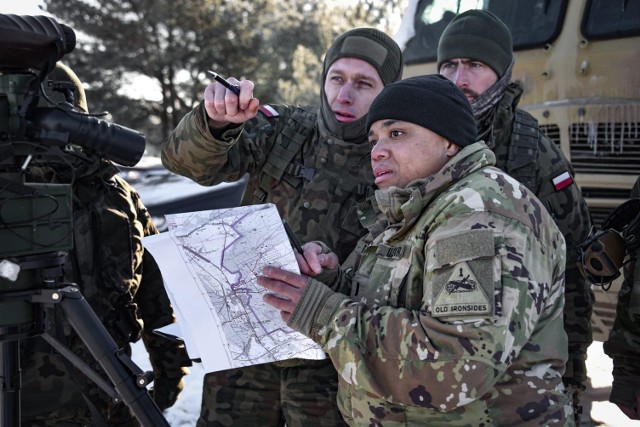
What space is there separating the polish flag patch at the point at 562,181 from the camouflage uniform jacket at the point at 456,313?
118cm

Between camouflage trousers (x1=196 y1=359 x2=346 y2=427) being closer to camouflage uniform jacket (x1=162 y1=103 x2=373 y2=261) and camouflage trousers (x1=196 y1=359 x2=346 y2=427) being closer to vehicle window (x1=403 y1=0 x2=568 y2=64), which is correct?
camouflage uniform jacket (x1=162 y1=103 x2=373 y2=261)

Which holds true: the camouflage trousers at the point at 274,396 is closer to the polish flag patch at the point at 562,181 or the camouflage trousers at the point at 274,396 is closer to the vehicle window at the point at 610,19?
the polish flag patch at the point at 562,181

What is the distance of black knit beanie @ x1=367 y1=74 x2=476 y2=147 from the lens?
175 centimetres

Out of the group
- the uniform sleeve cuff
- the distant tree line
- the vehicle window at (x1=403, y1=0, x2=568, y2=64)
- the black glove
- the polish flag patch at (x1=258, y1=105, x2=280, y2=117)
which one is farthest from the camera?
the distant tree line

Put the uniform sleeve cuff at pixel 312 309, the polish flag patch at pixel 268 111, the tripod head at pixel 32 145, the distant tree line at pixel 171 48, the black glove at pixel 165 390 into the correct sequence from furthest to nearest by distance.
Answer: the distant tree line at pixel 171 48 → the black glove at pixel 165 390 → the polish flag patch at pixel 268 111 → the tripod head at pixel 32 145 → the uniform sleeve cuff at pixel 312 309

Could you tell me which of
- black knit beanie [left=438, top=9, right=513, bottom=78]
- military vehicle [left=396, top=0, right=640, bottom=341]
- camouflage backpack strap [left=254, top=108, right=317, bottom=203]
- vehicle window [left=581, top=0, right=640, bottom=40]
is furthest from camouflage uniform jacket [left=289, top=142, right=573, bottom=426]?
vehicle window [left=581, top=0, right=640, bottom=40]

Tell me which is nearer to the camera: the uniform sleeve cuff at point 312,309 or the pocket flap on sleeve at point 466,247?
the pocket flap on sleeve at point 466,247

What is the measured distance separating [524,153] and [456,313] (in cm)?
155

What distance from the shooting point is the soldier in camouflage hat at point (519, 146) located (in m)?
2.82

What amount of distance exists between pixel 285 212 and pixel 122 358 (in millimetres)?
921

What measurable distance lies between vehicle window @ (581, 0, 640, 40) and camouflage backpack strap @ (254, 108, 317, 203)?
7.28ft

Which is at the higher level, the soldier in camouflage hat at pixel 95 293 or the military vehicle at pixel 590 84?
the military vehicle at pixel 590 84

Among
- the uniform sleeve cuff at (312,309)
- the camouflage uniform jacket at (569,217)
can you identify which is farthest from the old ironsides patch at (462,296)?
the camouflage uniform jacket at (569,217)

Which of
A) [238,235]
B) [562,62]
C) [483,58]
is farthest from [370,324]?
[562,62]
